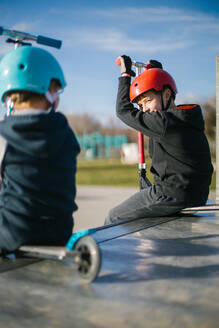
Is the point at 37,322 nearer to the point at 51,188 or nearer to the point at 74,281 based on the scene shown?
the point at 74,281

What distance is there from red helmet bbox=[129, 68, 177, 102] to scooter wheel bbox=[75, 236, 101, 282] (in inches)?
70.9

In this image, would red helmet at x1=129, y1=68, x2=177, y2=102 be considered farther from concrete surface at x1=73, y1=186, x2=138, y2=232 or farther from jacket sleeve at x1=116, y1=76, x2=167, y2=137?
concrete surface at x1=73, y1=186, x2=138, y2=232

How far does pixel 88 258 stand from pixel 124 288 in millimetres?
186

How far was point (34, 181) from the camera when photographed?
1547 millimetres

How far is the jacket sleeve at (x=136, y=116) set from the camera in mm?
2717

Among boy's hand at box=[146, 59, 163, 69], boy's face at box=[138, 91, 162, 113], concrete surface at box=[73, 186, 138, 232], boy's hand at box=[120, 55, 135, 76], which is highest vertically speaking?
boy's hand at box=[146, 59, 163, 69]

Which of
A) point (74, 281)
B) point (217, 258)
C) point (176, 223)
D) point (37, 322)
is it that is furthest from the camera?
point (176, 223)

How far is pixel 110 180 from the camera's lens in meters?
28.9

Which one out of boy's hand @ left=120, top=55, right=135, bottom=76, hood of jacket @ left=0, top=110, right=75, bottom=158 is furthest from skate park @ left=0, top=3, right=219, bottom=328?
boy's hand @ left=120, top=55, right=135, bottom=76

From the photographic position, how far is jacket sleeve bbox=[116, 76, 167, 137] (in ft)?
8.91

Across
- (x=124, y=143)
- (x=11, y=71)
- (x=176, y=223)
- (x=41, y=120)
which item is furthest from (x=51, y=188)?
(x=124, y=143)

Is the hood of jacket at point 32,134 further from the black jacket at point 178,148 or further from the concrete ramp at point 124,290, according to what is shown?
the black jacket at point 178,148

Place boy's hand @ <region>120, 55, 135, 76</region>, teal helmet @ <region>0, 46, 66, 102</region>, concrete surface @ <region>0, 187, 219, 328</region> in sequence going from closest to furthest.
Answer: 1. concrete surface @ <region>0, 187, 219, 328</region>
2. teal helmet @ <region>0, 46, 66, 102</region>
3. boy's hand @ <region>120, 55, 135, 76</region>

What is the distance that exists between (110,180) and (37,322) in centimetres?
2774
